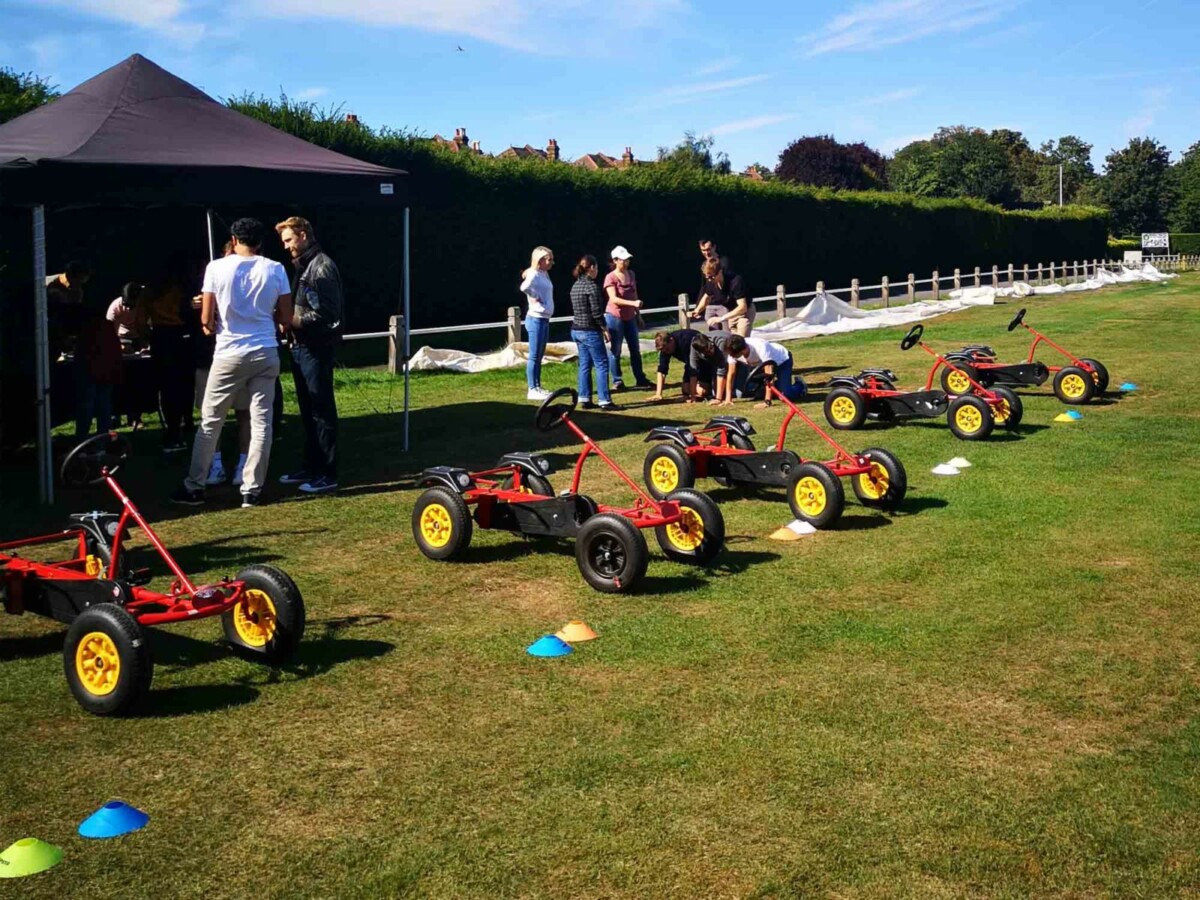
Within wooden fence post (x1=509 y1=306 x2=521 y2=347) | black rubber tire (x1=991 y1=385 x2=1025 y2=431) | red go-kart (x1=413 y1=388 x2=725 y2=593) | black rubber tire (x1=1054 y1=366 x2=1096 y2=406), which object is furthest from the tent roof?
wooden fence post (x1=509 y1=306 x2=521 y2=347)

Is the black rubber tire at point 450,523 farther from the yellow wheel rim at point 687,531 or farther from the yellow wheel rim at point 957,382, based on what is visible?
the yellow wheel rim at point 957,382

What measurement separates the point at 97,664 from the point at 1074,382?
439 inches

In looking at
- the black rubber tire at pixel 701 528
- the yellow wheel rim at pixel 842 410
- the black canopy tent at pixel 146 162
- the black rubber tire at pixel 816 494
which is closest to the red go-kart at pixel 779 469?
the black rubber tire at pixel 816 494

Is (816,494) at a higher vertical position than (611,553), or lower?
higher

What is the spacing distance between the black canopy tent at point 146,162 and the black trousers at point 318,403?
53.8 inches

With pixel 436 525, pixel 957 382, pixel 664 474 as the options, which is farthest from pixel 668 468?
pixel 957 382

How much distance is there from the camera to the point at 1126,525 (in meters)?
8.00

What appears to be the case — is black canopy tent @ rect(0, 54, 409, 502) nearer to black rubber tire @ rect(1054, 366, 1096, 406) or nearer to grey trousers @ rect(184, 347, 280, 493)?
grey trousers @ rect(184, 347, 280, 493)

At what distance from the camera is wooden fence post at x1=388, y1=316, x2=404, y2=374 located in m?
16.9

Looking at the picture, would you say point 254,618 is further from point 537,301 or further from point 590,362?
point 537,301

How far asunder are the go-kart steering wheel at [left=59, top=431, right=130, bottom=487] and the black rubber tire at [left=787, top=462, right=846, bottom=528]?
13.8 feet

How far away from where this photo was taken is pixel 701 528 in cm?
711

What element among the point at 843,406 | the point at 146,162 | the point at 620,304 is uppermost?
the point at 146,162

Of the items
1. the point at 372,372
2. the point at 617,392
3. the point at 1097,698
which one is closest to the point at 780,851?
the point at 1097,698
